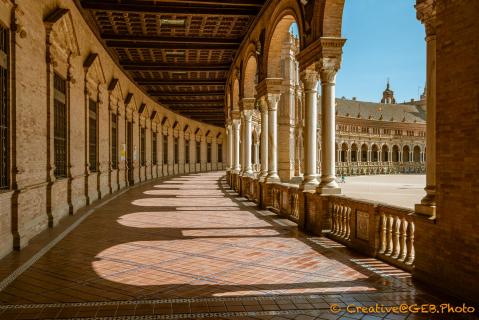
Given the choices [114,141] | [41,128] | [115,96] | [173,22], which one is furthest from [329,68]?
[114,141]

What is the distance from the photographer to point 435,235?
5.41 metres

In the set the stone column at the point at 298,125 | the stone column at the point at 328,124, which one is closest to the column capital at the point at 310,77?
the stone column at the point at 328,124

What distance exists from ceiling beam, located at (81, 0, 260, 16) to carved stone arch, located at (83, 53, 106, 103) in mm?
1770

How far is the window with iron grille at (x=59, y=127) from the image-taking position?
10.9 meters

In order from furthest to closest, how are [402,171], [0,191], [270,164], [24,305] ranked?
[402,171] < [270,164] < [0,191] < [24,305]

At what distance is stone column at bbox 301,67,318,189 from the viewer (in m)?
10.2

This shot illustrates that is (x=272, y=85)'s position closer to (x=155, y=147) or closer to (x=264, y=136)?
(x=264, y=136)

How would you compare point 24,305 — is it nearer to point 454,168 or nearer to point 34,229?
point 34,229

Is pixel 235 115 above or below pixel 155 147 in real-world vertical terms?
above

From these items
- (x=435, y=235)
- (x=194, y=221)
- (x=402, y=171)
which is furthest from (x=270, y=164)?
(x=402, y=171)

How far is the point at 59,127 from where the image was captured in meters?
11.3

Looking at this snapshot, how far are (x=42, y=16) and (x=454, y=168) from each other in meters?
9.01

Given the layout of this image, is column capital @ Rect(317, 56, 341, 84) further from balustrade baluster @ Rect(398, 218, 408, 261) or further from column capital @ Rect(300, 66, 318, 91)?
balustrade baluster @ Rect(398, 218, 408, 261)

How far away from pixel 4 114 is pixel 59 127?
3.98 metres
